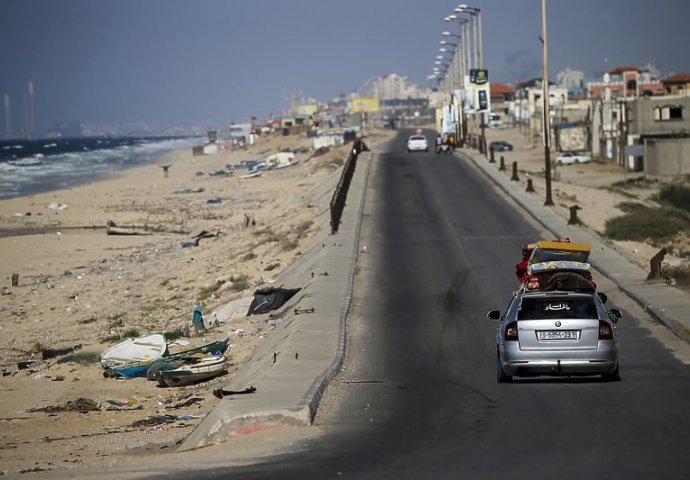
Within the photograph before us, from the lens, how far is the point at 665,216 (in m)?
54.4

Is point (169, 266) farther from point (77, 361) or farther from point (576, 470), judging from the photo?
point (576, 470)

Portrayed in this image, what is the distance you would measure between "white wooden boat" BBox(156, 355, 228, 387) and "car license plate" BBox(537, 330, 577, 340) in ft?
25.5

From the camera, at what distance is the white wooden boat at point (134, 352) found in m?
25.3

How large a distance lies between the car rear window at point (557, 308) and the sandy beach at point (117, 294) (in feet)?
17.0

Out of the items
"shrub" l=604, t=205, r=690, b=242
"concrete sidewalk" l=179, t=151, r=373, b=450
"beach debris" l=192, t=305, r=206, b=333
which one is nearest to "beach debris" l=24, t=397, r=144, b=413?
"concrete sidewalk" l=179, t=151, r=373, b=450

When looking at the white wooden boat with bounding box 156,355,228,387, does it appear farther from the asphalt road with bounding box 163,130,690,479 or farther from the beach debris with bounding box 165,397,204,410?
the asphalt road with bounding box 163,130,690,479

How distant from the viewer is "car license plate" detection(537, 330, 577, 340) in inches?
700

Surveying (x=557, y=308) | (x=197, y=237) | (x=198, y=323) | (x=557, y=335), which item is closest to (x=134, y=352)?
(x=198, y=323)

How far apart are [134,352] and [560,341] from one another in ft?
35.3

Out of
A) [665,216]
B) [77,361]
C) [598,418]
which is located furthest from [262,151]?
[598,418]

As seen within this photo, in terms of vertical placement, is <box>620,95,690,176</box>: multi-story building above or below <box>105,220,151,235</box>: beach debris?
above

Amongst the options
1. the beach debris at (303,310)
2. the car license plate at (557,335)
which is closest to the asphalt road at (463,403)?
the car license plate at (557,335)

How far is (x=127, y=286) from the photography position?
4200 cm

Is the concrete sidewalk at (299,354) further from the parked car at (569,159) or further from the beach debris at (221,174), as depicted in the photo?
the beach debris at (221,174)
